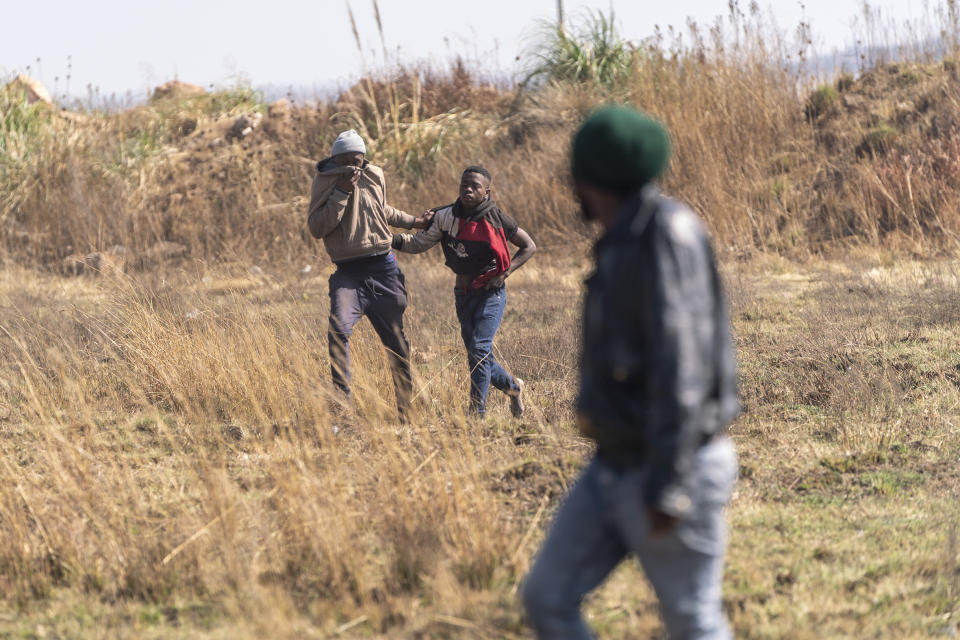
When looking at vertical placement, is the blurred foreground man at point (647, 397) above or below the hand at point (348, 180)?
below

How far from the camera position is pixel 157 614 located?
373 cm

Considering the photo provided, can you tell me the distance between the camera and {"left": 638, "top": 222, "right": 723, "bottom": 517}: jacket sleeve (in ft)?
6.60

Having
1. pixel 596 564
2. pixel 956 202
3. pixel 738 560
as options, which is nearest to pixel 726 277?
pixel 956 202

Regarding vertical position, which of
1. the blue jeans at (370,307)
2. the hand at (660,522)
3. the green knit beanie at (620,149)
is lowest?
the blue jeans at (370,307)

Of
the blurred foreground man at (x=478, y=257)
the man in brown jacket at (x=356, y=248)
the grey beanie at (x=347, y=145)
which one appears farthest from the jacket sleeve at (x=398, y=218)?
the grey beanie at (x=347, y=145)

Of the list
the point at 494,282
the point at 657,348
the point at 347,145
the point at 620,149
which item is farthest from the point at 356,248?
the point at 657,348

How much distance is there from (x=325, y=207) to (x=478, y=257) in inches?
37.6

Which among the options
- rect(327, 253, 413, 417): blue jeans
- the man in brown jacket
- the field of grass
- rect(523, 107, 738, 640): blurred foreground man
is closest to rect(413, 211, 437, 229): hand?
the man in brown jacket

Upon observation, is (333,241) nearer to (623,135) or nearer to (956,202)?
(623,135)

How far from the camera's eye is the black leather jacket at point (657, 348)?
2.02m

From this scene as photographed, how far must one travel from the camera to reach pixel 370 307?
593 centimetres

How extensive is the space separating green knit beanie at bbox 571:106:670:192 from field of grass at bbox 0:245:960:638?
1.77 metres

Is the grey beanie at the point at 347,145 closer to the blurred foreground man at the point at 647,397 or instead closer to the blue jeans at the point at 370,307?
the blue jeans at the point at 370,307

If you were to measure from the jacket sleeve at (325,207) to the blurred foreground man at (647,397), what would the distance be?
142 inches
